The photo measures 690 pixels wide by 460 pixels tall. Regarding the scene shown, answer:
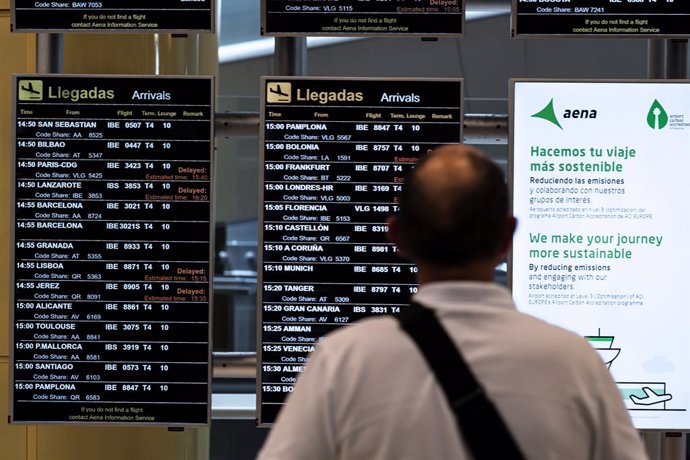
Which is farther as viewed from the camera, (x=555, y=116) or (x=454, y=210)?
(x=555, y=116)

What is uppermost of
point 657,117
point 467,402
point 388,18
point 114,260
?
point 388,18

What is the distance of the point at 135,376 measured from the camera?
11.9 feet

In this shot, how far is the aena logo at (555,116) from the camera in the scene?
362cm

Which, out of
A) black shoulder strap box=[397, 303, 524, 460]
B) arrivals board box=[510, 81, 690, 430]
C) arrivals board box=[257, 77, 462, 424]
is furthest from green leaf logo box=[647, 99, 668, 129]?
black shoulder strap box=[397, 303, 524, 460]

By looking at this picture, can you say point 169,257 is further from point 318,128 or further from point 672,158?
point 672,158

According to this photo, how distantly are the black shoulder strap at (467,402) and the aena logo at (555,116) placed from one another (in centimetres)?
226

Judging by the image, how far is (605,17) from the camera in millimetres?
3572

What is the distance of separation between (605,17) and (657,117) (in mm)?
380

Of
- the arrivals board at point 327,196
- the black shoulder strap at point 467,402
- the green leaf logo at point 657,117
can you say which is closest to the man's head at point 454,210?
the black shoulder strap at point 467,402

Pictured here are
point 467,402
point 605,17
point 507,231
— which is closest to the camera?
point 467,402

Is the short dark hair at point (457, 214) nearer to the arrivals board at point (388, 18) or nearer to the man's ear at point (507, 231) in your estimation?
the man's ear at point (507, 231)

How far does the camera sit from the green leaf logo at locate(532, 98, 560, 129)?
3.62m

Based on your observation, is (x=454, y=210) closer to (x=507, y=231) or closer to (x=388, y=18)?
(x=507, y=231)

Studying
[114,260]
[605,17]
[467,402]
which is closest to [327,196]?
[114,260]
